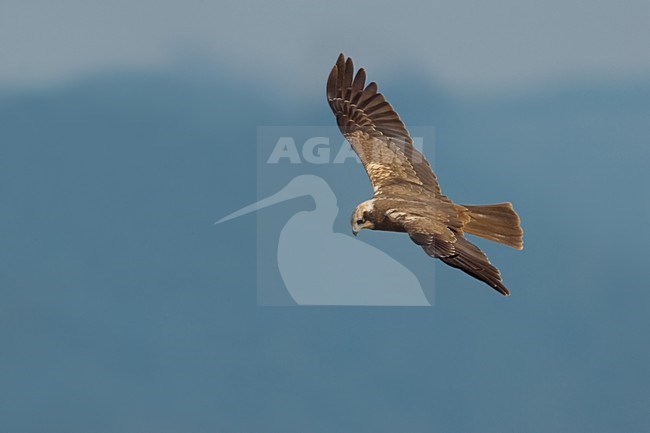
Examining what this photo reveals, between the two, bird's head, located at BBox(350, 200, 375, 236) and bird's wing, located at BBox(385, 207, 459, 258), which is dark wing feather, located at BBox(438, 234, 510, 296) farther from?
bird's head, located at BBox(350, 200, 375, 236)

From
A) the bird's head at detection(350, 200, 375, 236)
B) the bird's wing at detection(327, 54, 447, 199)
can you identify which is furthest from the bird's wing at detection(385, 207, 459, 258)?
the bird's wing at detection(327, 54, 447, 199)

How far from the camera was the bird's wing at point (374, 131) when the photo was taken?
1770cm

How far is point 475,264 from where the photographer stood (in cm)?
1453

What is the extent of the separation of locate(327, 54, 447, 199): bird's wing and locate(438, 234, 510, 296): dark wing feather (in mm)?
2572

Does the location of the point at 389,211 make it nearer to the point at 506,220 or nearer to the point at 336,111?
the point at 506,220

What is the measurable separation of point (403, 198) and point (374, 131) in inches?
67.5

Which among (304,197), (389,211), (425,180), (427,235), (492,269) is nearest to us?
(492,269)

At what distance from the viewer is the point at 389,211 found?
16.4 metres

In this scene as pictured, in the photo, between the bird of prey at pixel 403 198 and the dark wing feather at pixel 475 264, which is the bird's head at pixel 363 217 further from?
the dark wing feather at pixel 475 264

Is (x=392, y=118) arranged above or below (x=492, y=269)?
above

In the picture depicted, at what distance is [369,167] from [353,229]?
1.58 meters

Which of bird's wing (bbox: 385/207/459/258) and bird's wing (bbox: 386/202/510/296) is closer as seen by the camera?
bird's wing (bbox: 386/202/510/296)

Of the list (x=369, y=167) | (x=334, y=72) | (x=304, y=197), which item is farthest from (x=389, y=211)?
(x=304, y=197)

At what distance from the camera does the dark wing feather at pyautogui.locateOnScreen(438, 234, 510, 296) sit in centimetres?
1415
